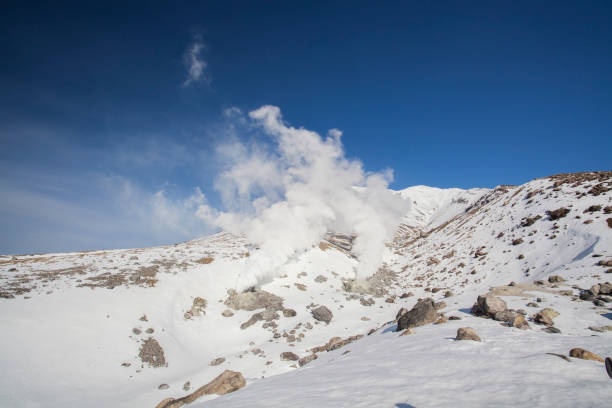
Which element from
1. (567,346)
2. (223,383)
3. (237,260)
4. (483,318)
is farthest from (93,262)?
(567,346)

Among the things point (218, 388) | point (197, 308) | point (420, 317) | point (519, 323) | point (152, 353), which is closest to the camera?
point (218, 388)

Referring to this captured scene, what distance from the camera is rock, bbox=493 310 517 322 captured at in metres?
15.4

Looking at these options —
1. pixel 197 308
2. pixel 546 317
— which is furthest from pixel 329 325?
pixel 546 317

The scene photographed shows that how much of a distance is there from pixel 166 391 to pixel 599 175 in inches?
2905

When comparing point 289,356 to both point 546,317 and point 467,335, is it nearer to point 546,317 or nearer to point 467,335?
point 467,335

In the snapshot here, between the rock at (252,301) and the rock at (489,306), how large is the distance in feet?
83.3

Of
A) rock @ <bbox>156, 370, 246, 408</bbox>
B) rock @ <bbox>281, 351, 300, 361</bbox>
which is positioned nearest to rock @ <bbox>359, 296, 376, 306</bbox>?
rock @ <bbox>281, 351, 300, 361</bbox>

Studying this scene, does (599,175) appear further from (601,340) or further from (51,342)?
(51,342)

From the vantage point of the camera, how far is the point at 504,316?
15633 millimetres

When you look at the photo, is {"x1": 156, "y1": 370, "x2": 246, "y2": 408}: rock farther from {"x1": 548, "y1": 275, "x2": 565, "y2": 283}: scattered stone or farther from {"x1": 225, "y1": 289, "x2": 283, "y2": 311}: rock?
{"x1": 548, "y1": 275, "x2": 565, "y2": 283}: scattered stone

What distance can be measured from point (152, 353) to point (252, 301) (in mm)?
14081

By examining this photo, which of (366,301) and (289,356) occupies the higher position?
(366,301)

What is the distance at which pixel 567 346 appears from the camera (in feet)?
33.3

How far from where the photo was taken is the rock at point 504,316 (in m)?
15.4
